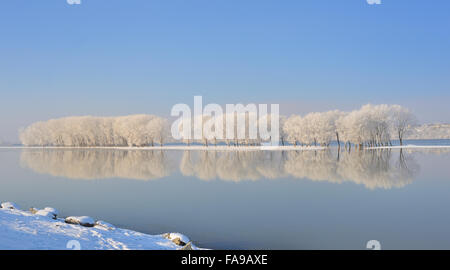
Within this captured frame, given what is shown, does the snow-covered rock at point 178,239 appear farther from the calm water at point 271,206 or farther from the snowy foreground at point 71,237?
the calm water at point 271,206

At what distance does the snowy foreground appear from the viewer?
7.53 m

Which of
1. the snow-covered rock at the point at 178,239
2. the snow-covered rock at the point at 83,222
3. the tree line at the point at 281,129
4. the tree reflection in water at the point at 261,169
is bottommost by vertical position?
the tree reflection in water at the point at 261,169

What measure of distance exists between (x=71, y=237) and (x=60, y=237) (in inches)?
11.0

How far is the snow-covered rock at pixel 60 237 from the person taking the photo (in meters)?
7.52

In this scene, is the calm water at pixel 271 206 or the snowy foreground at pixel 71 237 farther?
the calm water at pixel 271 206

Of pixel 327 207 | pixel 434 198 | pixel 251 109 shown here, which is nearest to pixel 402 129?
pixel 251 109

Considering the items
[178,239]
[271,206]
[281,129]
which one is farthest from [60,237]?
[281,129]

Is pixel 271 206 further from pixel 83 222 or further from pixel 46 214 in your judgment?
pixel 46 214

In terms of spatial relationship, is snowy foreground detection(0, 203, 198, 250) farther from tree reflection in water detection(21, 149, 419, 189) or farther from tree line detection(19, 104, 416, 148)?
tree line detection(19, 104, 416, 148)

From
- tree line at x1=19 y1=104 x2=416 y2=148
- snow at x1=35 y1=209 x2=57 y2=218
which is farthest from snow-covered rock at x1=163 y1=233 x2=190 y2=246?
tree line at x1=19 y1=104 x2=416 y2=148

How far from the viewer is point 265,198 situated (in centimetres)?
1612

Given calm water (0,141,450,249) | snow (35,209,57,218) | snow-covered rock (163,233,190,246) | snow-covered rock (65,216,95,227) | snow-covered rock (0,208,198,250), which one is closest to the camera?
snow-covered rock (0,208,198,250)

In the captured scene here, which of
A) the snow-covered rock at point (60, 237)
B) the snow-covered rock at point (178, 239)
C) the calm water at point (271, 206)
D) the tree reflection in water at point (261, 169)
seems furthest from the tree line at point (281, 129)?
the snow-covered rock at point (60, 237)
